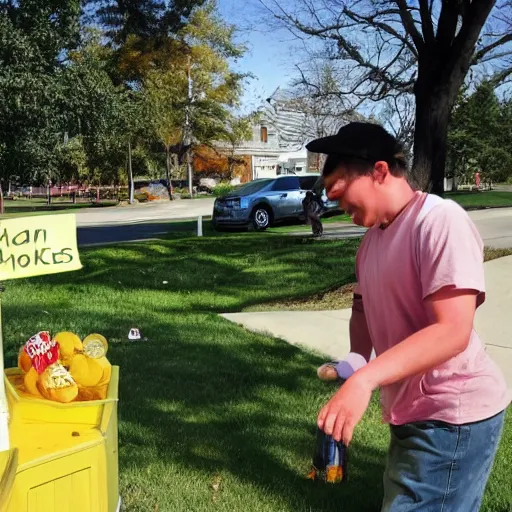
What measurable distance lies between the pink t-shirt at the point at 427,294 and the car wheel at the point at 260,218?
16.5 metres

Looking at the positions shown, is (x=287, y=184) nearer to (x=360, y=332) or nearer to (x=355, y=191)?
(x=360, y=332)

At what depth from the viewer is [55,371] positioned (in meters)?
2.29

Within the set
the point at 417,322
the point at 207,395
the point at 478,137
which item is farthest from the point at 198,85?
the point at 417,322

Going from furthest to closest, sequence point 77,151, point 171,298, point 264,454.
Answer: point 77,151
point 171,298
point 264,454

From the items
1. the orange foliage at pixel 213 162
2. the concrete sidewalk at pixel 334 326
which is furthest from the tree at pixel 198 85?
the concrete sidewalk at pixel 334 326

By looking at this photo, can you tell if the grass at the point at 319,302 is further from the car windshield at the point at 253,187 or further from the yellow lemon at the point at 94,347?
the car windshield at the point at 253,187

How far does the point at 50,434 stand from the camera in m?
2.05

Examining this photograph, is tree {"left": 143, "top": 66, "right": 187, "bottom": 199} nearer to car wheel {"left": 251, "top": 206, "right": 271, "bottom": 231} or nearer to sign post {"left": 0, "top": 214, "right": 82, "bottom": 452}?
car wheel {"left": 251, "top": 206, "right": 271, "bottom": 231}

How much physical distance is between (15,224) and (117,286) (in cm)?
719

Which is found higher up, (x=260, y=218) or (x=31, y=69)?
(x=31, y=69)

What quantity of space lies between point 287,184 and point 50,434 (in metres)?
17.5

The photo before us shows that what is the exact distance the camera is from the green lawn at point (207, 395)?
327 centimetres

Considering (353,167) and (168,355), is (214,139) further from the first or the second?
(353,167)

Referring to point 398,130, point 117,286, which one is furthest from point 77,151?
point 117,286
